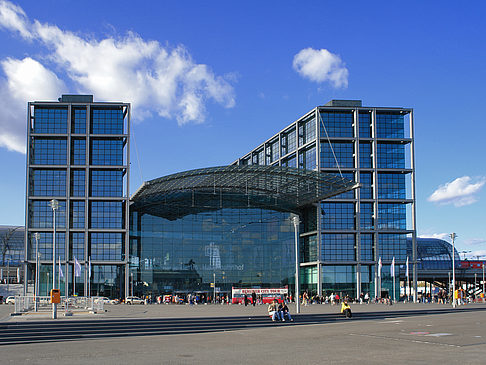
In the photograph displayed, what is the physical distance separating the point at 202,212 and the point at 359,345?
207 feet

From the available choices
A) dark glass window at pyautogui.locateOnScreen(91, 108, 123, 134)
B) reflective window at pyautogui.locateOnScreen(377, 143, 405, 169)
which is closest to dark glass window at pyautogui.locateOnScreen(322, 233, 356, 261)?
reflective window at pyautogui.locateOnScreen(377, 143, 405, 169)

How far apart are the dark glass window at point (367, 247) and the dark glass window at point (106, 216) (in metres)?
36.3

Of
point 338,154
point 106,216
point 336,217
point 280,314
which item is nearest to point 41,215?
point 106,216

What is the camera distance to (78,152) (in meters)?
80.5

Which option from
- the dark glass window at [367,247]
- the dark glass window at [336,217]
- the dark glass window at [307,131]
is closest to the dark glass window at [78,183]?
the dark glass window at [307,131]

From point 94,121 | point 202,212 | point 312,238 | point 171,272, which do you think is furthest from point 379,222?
point 94,121

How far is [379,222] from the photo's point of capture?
84.4 metres

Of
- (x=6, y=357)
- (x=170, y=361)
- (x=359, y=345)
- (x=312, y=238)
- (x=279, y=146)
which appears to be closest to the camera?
(x=170, y=361)

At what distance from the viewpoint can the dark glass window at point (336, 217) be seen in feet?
276

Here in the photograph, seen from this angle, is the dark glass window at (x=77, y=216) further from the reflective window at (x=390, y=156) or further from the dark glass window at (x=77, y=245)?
the reflective window at (x=390, y=156)

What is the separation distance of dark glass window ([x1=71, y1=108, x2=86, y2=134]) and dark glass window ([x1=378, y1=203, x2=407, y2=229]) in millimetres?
46016

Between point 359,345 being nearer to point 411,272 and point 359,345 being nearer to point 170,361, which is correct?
point 170,361

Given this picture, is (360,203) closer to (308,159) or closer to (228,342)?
(308,159)

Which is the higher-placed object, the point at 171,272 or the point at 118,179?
the point at 118,179
